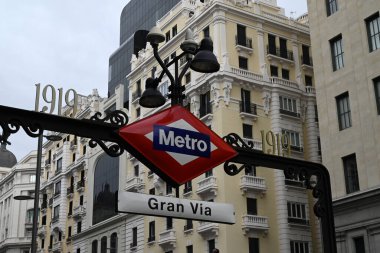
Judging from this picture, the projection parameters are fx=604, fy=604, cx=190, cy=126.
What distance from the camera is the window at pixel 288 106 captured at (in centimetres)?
4631

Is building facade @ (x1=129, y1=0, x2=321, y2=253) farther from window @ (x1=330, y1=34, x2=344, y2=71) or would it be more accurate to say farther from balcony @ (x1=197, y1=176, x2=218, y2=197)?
window @ (x1=330, y1=34, x2=344, y2=71)

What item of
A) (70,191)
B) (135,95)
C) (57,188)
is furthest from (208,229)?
(57,188)

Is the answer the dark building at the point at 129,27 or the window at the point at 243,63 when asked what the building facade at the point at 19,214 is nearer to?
the dark building at the point at 129,27

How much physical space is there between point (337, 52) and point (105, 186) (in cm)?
3135

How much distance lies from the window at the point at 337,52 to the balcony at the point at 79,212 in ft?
114

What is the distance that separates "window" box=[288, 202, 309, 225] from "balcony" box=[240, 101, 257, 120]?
274 inches

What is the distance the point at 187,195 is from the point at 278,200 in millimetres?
6511

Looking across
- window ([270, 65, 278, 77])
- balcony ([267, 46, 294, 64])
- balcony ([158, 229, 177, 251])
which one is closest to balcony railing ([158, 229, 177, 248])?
balcony ([158, 229, 177, 251])

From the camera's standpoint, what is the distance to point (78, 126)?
7.84 metres

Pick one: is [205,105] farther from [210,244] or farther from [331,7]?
[331,7]

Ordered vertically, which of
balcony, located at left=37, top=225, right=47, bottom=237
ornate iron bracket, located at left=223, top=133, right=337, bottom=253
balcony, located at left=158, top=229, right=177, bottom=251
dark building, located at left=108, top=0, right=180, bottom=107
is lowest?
ornate iron bracket, located at left=223, top=133, right=337, bottom=253

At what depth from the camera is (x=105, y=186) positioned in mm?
57188

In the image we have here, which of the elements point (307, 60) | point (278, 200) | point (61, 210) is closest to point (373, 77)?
point (278, 200)

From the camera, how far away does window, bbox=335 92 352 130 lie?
99.3ft
